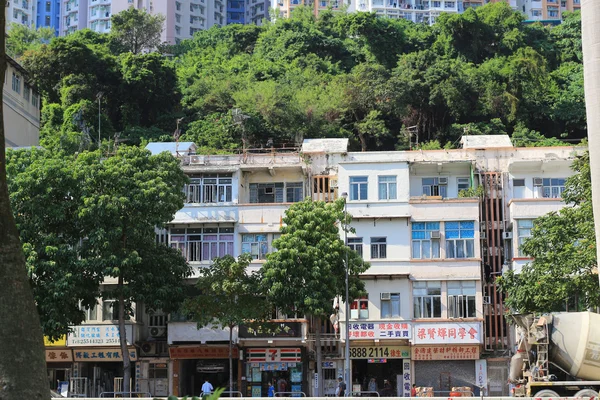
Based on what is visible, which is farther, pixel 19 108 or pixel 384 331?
pixel 19 108

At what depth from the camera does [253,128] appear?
70812mm

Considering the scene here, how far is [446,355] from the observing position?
4594 centimetres

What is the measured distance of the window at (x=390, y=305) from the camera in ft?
153

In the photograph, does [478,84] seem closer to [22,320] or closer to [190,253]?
[190,253]

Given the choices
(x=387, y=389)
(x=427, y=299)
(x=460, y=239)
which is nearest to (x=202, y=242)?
(x=427, y=299)

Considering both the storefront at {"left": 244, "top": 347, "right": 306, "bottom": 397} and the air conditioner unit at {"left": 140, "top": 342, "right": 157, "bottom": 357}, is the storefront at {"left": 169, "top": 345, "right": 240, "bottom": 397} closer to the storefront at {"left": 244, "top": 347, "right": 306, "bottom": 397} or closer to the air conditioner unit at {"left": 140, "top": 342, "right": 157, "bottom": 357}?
the storefront at {"left": 244, "top": 347, "right": 306, "bottom": 397}

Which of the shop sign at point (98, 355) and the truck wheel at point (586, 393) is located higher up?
the shop sign at point (98, 355)

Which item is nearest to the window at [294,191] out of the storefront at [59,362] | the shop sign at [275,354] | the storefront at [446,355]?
the shop sign at [275,354]

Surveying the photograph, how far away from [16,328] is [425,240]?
1511 inches

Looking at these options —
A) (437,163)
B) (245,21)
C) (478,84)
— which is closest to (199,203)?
(437,163)

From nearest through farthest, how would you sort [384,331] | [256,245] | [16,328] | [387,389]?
[16,328] → [384,331] → [387,389] → [256,245]

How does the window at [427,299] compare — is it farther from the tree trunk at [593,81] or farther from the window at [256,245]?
the tree trunk at [593,81]

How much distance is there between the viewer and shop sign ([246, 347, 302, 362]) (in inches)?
1839

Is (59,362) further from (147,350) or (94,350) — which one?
(147,350)
